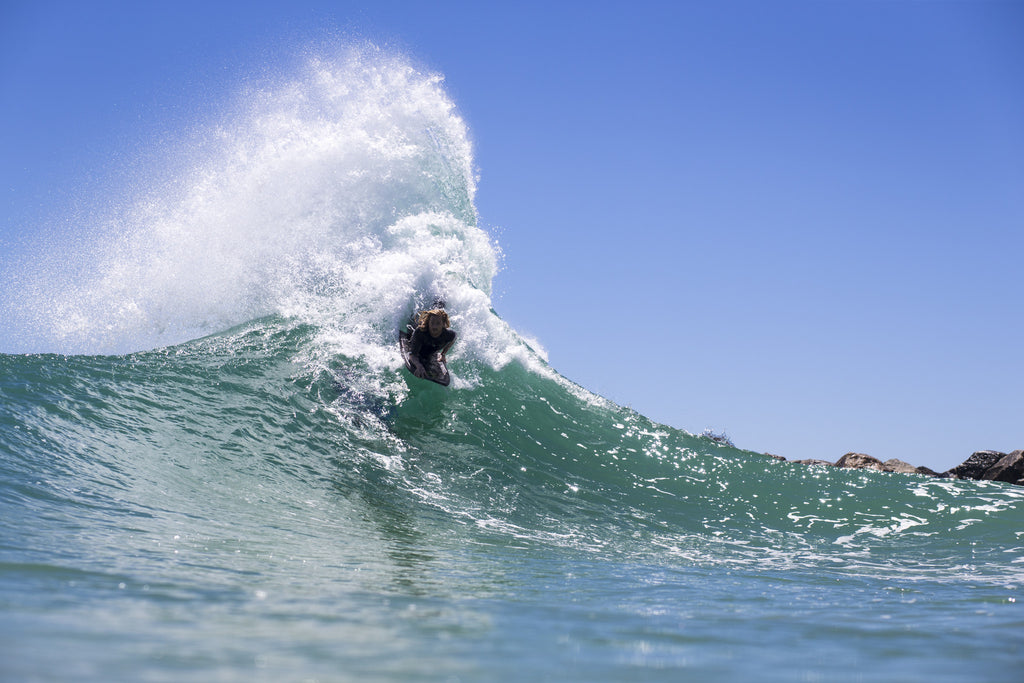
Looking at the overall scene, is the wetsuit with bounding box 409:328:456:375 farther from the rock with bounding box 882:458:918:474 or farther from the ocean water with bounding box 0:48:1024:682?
the rock with bounding box 882:458:918:474

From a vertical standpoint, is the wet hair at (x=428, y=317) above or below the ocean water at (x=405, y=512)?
above

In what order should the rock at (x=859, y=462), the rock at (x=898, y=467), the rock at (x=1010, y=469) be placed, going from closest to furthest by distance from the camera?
the rock at (x=1010, y=469), the rock at (x=898, y=467), the rock at (x=859, y=462)

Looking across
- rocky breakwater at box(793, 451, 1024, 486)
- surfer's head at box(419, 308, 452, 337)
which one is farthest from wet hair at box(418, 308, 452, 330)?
rocky breakwater at box(793, 451, 1024, 486)

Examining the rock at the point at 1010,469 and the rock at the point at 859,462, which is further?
the rock at the point at 859,462

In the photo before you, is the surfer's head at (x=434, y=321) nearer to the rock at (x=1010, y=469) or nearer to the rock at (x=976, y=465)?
the rock at (x=1010, y=469)

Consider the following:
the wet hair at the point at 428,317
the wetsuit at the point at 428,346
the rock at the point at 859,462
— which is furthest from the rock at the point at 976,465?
the wet hair at the point at 428,317

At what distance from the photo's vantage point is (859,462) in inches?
675

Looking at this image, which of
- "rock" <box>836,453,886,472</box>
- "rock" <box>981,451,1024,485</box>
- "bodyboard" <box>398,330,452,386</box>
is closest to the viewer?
"bodyboard" <box>398,330,452,386</box>

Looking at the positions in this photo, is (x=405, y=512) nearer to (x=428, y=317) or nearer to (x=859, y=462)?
(x=428, y=317)

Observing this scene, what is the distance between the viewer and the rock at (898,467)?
52.0 feet

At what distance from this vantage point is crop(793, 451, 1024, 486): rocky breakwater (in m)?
13.6

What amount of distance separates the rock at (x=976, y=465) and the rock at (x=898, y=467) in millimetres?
855

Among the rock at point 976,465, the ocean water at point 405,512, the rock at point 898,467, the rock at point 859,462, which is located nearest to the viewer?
the ocean water at point 405,512

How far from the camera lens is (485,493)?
9.27m
